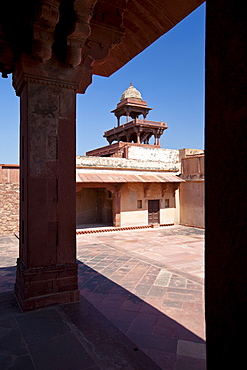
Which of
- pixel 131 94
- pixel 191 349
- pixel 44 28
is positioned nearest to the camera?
pixel 191 349

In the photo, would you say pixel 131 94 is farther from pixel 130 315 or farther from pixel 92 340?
pixel 92 340

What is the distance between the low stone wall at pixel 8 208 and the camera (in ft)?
40.8

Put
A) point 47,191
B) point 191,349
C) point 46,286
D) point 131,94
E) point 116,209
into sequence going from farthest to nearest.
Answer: point 131,94 < point 116,209 < point 47,191 < point 46,286 < point 191,349

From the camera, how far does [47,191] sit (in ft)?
10.6

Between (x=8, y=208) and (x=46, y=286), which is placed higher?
(x=8, y=208)

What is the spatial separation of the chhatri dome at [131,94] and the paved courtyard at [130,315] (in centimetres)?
2210

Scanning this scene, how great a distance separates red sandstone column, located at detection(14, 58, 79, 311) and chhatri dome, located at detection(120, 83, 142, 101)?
24.4 m

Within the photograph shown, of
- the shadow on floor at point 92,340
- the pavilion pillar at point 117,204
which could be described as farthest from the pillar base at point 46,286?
the pavilion pillar at point 117,204

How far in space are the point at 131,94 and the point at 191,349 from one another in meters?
26.6

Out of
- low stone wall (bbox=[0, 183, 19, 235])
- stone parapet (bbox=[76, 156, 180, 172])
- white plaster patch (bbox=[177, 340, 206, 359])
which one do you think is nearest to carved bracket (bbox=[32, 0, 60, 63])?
white plaster patch (bbox=[177, 340, 206, 359])

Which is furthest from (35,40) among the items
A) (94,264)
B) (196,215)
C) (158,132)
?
(158,132)

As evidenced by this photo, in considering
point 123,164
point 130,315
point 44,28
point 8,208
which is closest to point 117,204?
point 123,164
